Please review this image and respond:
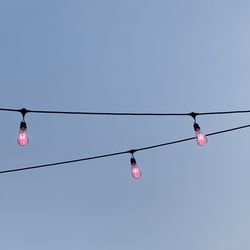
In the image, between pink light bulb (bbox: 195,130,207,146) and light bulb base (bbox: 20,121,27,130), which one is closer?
light bulb base (bbox: 20,121,27,130)

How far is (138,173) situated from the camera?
9562 millimetres

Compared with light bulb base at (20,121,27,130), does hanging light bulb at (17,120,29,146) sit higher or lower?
lower

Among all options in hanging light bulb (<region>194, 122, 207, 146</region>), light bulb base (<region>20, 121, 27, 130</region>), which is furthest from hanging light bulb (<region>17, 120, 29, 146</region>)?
hanging light bulb (<region>194, 122, 207, 146</region>)

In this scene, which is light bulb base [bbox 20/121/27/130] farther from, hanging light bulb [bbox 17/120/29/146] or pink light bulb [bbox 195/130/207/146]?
pink light bulb [bbox 195/130/207/146]

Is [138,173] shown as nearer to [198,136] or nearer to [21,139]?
[198,136]

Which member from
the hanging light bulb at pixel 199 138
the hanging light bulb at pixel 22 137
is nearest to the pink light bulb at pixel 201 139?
the hanging light bulb at pixel 199 138

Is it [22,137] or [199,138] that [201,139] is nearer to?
[199,138]

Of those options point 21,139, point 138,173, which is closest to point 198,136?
point 138,173

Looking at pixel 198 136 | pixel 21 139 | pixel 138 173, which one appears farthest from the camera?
pixel 138 173

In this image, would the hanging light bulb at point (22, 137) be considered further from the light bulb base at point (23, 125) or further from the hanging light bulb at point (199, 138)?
the hanging light bulb at point (199, 138)

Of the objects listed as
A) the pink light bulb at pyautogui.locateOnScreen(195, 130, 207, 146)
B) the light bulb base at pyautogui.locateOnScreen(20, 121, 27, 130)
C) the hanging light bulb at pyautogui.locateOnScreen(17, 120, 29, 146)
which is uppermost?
the light bulb base at pyautogui.locateOnScreen(20, 121, 27, 130)

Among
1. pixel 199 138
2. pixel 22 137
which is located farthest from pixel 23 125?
pixel 199 138

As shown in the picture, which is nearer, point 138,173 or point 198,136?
point 198,136

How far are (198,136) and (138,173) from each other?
185cm
